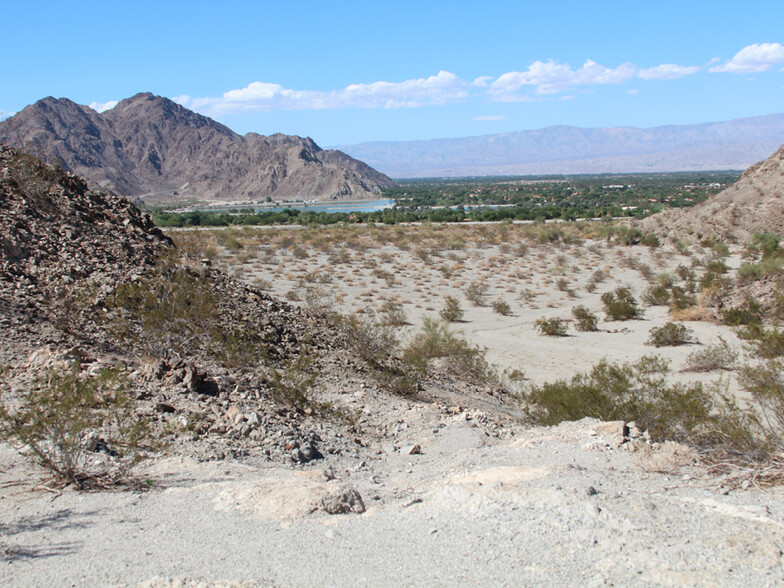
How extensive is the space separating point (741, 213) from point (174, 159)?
15194 centimetres

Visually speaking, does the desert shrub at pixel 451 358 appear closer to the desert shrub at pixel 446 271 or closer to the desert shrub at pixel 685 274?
the desert shrub at pixel 446 271

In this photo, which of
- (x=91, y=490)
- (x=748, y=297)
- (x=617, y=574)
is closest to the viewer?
(x=617, y=574)

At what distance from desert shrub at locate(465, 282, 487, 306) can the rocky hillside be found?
120 metres

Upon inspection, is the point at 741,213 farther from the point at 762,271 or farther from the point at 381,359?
the point at 381,359

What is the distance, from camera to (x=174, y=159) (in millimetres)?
171000

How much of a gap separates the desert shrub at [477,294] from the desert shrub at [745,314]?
940 centimetres

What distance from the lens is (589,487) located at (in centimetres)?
536

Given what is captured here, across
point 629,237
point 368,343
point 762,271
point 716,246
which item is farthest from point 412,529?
point 629,237

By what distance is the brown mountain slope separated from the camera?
45281 mm

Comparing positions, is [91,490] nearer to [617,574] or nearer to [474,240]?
[617,574]

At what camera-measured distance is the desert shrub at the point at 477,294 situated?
2667 centimetres

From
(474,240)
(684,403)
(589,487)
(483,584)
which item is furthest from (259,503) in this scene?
(474,240)

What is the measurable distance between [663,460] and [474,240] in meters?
45.2

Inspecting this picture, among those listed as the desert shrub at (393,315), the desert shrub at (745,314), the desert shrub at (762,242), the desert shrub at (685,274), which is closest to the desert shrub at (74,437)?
the desert shrub at (393,315)
